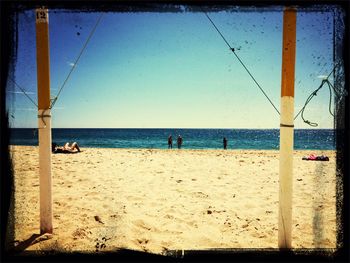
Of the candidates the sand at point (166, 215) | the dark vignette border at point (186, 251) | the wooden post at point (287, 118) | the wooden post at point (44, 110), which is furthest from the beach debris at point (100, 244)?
the wooden post at point (287, 118)

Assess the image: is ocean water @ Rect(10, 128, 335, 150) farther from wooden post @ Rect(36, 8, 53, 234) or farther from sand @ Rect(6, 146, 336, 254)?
sand @ Rect(6, 146, 336, 254)

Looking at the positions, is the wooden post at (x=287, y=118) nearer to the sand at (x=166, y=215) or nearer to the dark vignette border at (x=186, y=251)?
the dark vignette border at (x=186, y=251)

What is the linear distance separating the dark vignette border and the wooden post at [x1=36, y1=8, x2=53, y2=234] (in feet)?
1.21

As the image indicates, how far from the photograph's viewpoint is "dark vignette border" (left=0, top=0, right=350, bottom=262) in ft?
8.73

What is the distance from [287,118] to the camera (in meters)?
2.92

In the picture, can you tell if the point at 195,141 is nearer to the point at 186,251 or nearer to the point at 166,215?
the point at 166,215

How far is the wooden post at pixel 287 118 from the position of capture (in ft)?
9.42

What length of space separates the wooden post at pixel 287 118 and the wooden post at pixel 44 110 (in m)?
3.21

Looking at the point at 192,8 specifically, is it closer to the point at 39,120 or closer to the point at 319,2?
the point at 319,2

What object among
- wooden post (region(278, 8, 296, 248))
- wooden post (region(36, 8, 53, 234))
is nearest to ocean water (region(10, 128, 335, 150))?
wooden post (region(36, 8, 53, 234))

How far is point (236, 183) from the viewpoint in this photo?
21.8 feet

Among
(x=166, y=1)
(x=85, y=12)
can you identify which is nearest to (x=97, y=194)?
(x=85, y=12)

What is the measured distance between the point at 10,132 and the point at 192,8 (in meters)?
2.75

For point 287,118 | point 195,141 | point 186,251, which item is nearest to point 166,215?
point 186,251
